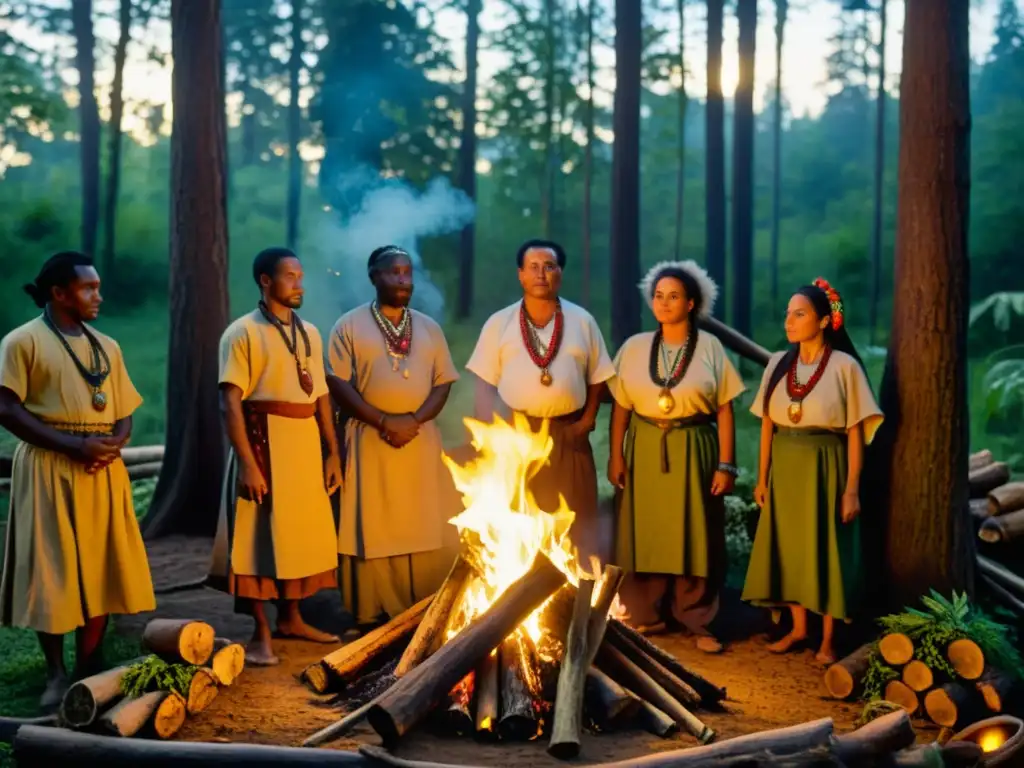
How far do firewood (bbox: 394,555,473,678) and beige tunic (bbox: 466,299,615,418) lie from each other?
107cm

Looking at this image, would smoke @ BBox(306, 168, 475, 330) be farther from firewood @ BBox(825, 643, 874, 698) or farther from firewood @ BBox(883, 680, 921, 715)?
firewood @ BBox(883, 680, 921, 715)

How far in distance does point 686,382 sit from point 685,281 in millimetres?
581

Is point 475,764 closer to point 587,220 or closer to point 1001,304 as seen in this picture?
point 1001,304

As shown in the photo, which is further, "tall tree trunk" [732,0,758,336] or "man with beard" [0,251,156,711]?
"tall tree trunk" [732,0,758,336]

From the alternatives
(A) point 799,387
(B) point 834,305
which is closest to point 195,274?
(A) point 799,387

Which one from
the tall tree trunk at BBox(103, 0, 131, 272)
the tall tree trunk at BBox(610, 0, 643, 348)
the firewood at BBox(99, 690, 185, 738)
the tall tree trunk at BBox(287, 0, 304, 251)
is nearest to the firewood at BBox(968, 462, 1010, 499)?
the tall tree trunk at BBox(610, 0, 643, 348)

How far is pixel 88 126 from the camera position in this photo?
17.7 metres

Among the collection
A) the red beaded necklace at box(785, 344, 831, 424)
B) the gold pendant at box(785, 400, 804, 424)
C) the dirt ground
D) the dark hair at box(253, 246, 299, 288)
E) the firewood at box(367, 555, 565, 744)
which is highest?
the dark hair at box(253, 246, 299, 288)

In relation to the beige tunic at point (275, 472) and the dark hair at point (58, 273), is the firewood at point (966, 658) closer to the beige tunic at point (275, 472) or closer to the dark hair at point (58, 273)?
the beige tunic at point (275, 472)

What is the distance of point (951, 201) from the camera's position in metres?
6.25

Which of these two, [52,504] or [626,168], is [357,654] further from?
[626,168]

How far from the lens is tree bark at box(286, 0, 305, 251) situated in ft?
58.1

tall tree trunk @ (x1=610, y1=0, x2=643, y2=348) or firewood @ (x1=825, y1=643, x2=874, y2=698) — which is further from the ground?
tall tree trunk @ (x1=610, y1=0, x2=643, y2=348)

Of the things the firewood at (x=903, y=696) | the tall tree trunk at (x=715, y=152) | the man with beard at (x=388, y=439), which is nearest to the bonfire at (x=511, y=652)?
the man with beard at (x=388, y=439)
